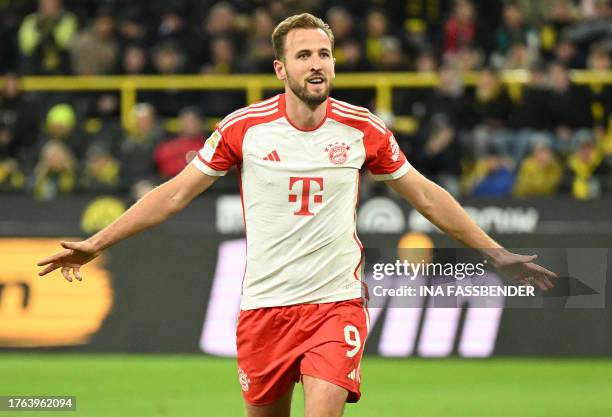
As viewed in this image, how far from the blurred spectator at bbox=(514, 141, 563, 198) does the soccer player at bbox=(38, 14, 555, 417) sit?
1117 centimetres

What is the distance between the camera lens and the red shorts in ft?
22.1

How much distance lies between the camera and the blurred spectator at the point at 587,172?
1806cm

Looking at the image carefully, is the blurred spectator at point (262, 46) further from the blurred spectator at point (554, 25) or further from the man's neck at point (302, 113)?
the man's neck at point (302, 113)

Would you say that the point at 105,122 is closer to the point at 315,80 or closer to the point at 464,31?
the point at 464,31

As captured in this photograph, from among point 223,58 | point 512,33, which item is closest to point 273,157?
point 223,58

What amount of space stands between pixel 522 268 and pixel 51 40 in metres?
14.9

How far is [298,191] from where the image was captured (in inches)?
270

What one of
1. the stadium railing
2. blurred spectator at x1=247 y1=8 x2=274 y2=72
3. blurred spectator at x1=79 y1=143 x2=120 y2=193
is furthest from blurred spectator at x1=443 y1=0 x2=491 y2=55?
blurred spectator at x1=79 y1=143 x2=120 y2=193

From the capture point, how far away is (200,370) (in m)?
13.1

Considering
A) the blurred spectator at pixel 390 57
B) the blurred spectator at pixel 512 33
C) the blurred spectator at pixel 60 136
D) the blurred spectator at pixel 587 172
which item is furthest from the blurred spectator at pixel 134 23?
the blurred spectator at pixel 587 172

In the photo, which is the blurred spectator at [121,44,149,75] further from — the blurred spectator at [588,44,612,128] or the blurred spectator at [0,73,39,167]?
the blurred spectator at [588,44,612,128]

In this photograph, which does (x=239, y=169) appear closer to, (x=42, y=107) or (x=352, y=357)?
(x=352, y=357)

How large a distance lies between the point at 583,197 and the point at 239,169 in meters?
11.4

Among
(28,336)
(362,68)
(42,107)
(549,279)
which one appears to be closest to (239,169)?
(549,279)
